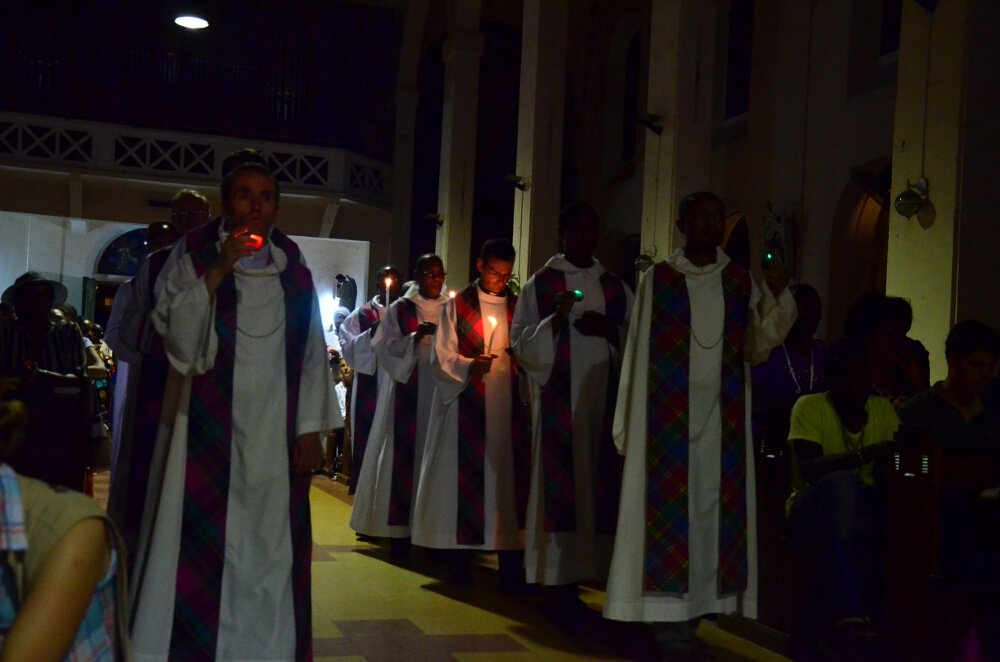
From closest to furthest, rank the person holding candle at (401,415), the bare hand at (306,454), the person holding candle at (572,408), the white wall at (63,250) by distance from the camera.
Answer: the bare hand at (306,454), the person holding candle at (572,408), the person holding candle at (401,415), the white wall at (63,250)

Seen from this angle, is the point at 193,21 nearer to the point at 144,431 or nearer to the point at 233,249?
the point at 144,431

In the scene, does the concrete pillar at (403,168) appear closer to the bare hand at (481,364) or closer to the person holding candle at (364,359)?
the person holding candle at (364,359)

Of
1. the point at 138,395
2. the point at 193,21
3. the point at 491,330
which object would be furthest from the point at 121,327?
the point at 193,21

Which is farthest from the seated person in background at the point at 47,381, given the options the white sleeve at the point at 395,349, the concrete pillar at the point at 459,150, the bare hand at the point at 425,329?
the concrete pillar at the point at 459,150

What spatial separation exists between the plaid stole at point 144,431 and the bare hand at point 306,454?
50 cm

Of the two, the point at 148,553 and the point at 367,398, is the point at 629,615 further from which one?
the point at 367,398

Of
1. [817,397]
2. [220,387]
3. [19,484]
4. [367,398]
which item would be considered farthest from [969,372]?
[367,398]

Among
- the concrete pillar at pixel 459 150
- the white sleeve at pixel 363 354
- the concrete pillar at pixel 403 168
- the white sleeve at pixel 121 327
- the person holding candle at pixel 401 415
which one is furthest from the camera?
the concrete pillar at pixel 403 168

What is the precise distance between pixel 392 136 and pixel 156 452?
15.9 meters

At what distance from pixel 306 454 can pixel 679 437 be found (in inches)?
A: 61.4

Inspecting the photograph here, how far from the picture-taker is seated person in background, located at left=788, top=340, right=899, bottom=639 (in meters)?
4.48

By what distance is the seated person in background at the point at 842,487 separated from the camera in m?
4.48

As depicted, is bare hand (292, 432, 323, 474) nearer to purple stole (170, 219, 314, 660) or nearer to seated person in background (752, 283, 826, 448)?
purple stole (170, 219, 314, 660)

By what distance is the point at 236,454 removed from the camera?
3.86 m
